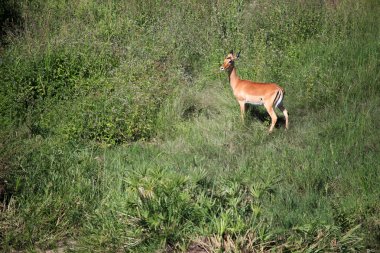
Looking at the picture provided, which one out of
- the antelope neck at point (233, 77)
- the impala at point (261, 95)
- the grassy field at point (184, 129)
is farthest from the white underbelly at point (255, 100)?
the antelope neck at point (233, 77)

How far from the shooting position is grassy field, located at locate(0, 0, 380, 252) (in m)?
5.64

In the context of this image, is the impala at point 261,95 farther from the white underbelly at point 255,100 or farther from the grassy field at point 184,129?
the grassy field at point 184,129

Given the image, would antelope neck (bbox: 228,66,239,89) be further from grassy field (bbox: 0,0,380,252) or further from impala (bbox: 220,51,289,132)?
grassy field (bbox: 0,0,380,252)

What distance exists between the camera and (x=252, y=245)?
17.4 feet

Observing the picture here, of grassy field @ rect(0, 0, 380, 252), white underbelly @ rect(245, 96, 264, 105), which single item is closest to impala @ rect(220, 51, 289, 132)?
white underbelly @ rect(245, 96, 264, 105)

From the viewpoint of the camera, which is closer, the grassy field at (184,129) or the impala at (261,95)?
the grassy field at (184,129)

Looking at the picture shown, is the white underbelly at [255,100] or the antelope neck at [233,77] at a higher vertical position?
the antelope neck at [233,77]

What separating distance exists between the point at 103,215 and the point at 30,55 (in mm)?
5261

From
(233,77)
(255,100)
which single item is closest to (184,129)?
(255,100)

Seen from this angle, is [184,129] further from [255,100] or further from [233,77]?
[233,77]

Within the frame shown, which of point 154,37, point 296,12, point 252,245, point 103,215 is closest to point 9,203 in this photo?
point 103,215

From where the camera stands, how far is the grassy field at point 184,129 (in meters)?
5.64

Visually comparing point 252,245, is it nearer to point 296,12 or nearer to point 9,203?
point 9,203

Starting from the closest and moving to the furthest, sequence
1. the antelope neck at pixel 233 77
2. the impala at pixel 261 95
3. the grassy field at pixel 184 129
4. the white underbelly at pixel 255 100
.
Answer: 1. the grassy field at pixel 184 129
2. the impala at pixel 261 95
3. the white underbelly at pixel 255 100
4. the antelope neck at pixel 233 77
